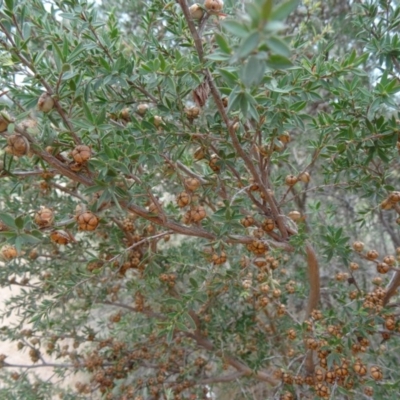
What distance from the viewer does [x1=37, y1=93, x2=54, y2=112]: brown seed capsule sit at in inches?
34.3

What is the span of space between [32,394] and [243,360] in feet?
3.44

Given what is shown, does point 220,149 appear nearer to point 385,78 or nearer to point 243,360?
point 385,78

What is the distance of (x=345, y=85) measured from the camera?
3.90 feet

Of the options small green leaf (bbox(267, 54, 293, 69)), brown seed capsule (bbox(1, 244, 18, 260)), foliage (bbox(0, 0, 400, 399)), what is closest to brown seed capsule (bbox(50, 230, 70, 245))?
foliage (bbox(0, 0, 400, 399))

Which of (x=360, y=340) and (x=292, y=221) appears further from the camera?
(x=360, y=340)

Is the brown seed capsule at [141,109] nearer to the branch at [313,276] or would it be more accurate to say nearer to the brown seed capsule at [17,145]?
the brown seed capsule at [17,145]

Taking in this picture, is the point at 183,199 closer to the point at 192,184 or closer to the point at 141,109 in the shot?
the point at 192,184

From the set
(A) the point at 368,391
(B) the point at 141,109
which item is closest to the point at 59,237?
(B) the point at 141,109

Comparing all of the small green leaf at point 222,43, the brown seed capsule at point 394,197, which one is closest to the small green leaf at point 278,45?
the small green leaf at point 222,43

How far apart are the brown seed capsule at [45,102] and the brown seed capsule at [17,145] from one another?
9 cm

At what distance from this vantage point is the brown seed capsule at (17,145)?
2.69ft

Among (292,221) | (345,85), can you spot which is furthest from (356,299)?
(345,85)

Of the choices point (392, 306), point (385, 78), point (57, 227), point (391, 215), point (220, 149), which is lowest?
point (57, 227)

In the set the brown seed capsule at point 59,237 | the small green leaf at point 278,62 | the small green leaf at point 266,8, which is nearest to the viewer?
the small green leaf at point 266,8
